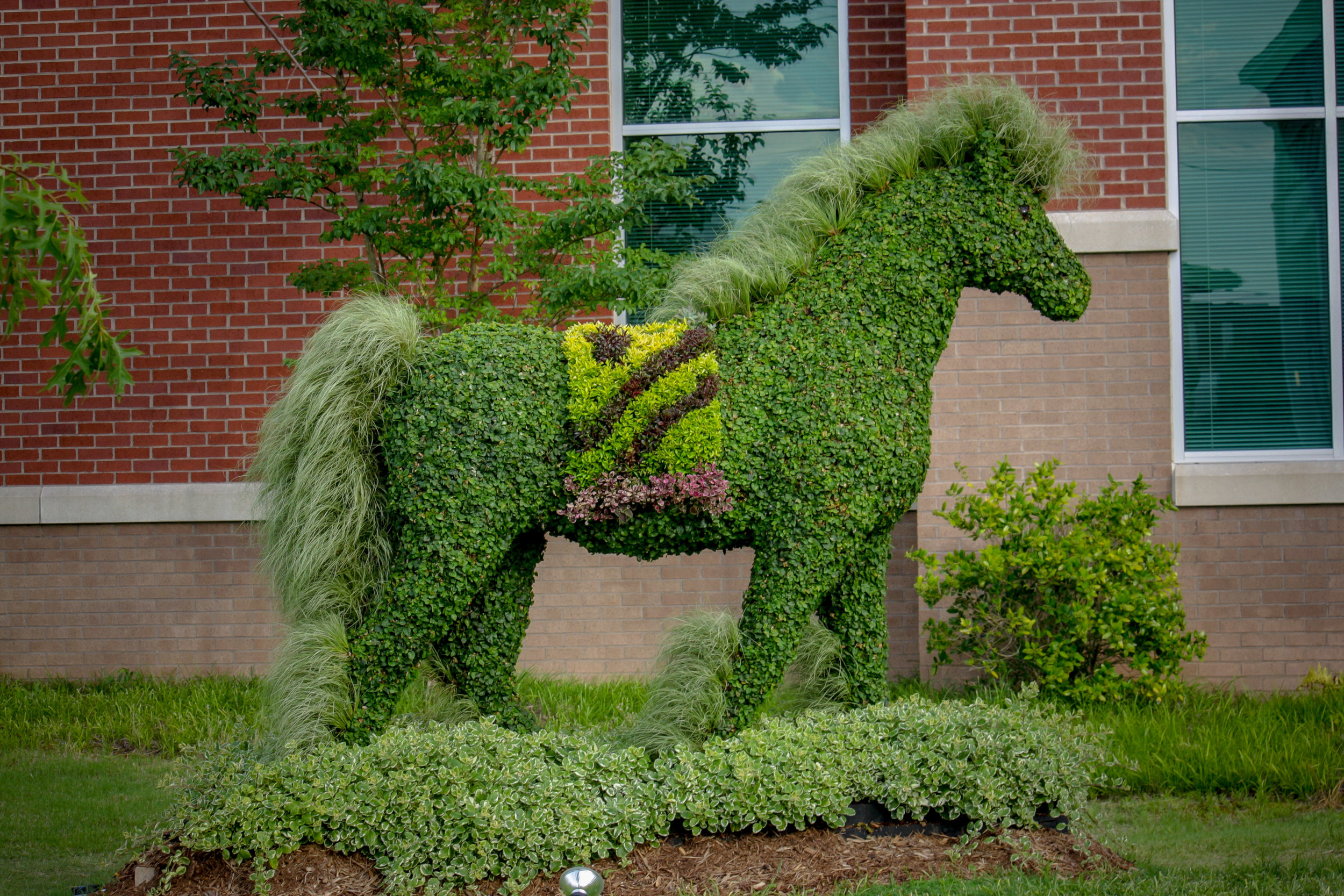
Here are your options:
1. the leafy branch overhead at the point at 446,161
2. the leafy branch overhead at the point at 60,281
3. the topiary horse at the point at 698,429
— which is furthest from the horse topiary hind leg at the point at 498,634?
the leafy branch overhead at the point at 446,161

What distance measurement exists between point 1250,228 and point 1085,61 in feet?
5.44

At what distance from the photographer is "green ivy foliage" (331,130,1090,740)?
12.7ft

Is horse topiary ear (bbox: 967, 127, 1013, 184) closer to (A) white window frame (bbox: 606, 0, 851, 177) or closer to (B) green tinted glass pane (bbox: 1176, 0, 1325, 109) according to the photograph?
(A) white window frame (bbox: 606, 0, 851, 177)

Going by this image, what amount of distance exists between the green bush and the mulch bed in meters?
0.07

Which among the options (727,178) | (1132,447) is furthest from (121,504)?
(1132,447)

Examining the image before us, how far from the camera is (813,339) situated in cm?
400

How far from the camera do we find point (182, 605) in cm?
756

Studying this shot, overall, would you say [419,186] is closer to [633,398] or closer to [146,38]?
[633,398]

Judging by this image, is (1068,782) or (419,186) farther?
(419,186)

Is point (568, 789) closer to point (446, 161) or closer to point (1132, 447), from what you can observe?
point (446, 161)

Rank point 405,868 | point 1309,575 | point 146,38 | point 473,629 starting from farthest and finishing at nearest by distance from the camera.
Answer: point 146,38
point 1309,575
point 473,629
point 405,868

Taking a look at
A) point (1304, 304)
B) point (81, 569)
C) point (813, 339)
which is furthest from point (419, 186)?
point (1304, 304)

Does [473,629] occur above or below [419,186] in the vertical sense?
below

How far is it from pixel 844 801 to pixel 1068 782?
0.94 m
